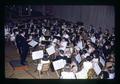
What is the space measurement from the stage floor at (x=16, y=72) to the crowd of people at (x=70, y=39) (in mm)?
98

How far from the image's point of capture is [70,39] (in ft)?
19.1

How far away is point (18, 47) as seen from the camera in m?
5.79

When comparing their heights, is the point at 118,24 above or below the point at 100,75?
above

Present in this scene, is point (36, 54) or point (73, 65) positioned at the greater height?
point (36, 54)

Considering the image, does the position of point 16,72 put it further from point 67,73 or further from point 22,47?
point 67,73

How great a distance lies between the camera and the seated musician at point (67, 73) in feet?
19.0

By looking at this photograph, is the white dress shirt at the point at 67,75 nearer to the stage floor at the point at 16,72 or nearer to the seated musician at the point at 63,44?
the stage floor at the point at 16,72

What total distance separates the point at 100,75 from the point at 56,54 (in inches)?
33.3

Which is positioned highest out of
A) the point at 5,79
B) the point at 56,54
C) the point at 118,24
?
the point at 118,24

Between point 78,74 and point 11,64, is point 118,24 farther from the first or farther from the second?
point 11,64

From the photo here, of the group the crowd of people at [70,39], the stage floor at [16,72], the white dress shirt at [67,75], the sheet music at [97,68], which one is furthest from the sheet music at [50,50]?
the sheet music at [97,68]

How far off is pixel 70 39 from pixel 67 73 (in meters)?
0.60

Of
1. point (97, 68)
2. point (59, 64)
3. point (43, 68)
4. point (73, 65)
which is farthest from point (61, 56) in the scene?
point (97, 68)

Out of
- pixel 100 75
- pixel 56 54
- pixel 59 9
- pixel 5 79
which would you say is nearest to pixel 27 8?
pixel 59 9
